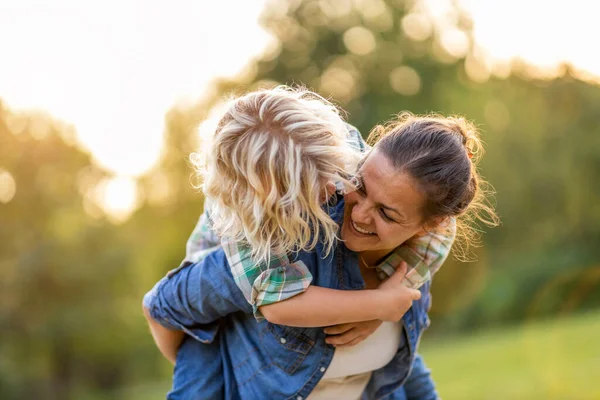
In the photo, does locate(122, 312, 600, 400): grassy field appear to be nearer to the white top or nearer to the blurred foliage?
the blurred foliage

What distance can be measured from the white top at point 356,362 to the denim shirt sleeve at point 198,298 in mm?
419

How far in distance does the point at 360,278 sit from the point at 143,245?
15.4 meters

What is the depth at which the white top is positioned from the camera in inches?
108

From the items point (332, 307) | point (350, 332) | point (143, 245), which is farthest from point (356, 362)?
point (143, 245)

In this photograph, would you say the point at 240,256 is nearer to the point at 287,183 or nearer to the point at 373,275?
the point at 287,183

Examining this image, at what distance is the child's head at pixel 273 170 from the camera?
7.63 ft

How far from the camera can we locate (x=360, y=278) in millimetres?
2717

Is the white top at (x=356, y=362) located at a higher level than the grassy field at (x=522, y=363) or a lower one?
higher

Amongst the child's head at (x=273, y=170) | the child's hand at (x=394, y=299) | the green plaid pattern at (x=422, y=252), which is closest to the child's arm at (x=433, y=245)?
the green plaid pattern at (x=422, y=252)

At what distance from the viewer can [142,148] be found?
1739cm

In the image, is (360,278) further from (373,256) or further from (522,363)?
(522,363)

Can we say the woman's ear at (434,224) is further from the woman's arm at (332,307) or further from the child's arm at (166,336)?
the child's arm at (166,336)

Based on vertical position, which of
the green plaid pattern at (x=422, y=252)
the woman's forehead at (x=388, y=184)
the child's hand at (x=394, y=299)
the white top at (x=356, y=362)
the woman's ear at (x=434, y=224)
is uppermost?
the woman's forehead at (x=388, y=184)

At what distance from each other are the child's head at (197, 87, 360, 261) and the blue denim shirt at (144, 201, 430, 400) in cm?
19
